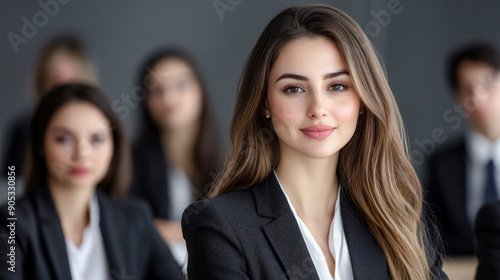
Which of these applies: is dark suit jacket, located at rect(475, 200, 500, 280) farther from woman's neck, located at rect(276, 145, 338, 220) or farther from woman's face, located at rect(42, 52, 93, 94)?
woman's face, located at rect(42, 52, 93, 94)

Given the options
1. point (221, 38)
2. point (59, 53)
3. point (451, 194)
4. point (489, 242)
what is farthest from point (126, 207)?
point (451, 194)

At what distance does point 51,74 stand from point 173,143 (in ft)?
3.11

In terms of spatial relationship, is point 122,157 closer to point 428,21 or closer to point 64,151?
point 64,151

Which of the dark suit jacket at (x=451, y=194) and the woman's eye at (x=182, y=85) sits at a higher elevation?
the woman's eye at (x=182, y=85)

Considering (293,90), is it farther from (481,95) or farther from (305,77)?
(481,95)

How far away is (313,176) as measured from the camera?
1822 mm

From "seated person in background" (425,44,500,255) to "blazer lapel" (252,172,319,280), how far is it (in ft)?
9.28

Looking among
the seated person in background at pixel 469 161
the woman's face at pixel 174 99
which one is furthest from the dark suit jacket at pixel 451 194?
the woman's face at pixel 174 99

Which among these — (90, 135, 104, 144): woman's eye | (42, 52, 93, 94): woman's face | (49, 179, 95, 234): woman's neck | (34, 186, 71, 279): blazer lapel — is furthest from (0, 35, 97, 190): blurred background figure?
(34, 186, 71, 279): blazer lapel

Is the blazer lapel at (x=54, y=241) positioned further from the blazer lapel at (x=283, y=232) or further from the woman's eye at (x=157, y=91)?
the woman's eye at (x=157, y=91)

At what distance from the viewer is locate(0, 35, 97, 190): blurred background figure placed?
457 centimetres

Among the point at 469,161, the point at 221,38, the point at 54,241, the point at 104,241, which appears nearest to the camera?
the point at 54,241

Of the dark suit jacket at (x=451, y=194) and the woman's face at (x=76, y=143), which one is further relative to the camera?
the dark suit jacket at (x=451, y=194)

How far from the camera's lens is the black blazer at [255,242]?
1.66 meters
